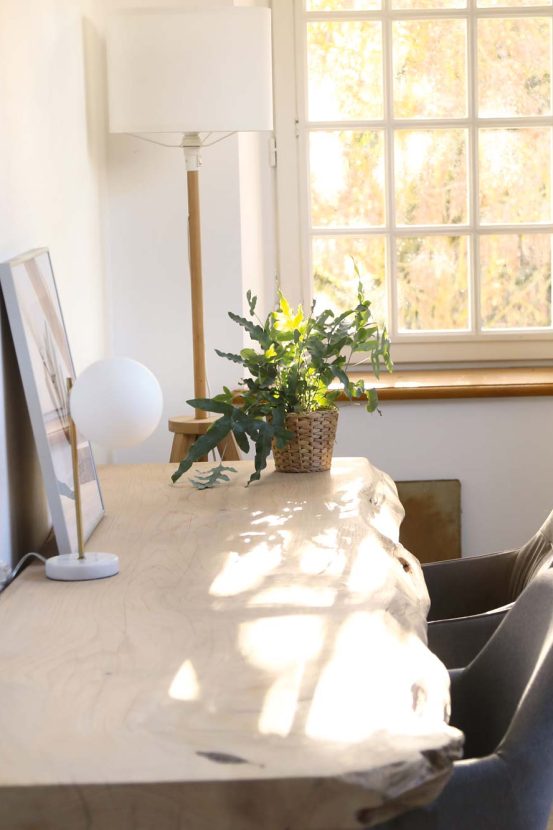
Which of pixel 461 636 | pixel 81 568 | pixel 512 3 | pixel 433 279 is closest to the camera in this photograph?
pixel 81 568

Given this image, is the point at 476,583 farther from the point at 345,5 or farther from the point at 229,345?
the point at 345,5

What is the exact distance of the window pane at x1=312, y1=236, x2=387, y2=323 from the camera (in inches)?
154

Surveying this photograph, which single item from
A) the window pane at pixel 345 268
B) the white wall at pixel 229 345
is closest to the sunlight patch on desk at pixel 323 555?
the white wall at pixel 229 345

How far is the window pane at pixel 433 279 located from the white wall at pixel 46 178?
A: 1.19m

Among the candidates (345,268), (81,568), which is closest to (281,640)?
(81,568)

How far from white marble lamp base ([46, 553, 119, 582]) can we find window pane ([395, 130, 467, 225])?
8.13 ft

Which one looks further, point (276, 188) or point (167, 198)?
point (276, 188)

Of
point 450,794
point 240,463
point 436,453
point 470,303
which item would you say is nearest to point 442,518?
point 436,453

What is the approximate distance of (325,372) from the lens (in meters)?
2.48

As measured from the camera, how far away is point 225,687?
1229mm

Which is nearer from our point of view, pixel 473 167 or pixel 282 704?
pixel 282 704

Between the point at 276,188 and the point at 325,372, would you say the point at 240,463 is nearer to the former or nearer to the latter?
the point at 325,372

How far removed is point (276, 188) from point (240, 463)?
4.92 ft

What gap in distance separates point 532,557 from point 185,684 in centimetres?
132
